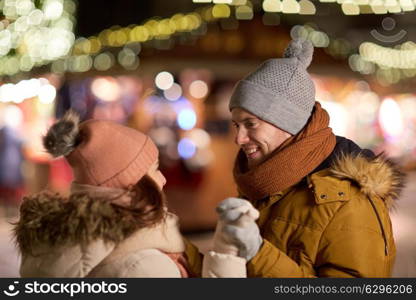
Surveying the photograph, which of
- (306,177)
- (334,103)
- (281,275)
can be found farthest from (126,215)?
(334,103)

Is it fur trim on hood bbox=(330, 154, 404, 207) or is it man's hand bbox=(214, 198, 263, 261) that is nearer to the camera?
man's hand bbox=(214, 198, 263, 261)

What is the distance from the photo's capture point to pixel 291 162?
3.06 m

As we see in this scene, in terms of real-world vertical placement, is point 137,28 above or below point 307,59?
above

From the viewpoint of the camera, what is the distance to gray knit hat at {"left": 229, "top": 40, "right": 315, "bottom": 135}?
124 inches

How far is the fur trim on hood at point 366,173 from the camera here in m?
3.03

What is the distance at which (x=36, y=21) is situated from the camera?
37.5ft

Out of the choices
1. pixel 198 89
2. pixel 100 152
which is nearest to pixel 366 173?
pixel 100 152

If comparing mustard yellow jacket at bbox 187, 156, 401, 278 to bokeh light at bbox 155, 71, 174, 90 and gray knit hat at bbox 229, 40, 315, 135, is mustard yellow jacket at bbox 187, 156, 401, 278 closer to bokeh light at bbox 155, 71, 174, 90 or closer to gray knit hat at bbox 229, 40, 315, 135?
gray knit hat at bbox 229, 40, 315, 135

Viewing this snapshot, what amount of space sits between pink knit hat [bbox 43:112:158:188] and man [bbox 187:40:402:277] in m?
0.56

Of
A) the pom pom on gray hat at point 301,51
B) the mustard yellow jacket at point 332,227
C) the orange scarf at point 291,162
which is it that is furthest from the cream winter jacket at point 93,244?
the pom pom on gray hat at point 301,51

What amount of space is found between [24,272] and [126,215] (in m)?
0.51

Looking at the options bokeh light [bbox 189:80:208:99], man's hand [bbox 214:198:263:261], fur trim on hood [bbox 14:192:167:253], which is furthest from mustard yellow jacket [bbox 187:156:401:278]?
bokeh light [bbox 189:80:208:99]

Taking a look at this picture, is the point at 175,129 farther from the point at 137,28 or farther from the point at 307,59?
the point at 307,59

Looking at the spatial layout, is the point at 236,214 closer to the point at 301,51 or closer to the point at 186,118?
the point at 301,51
